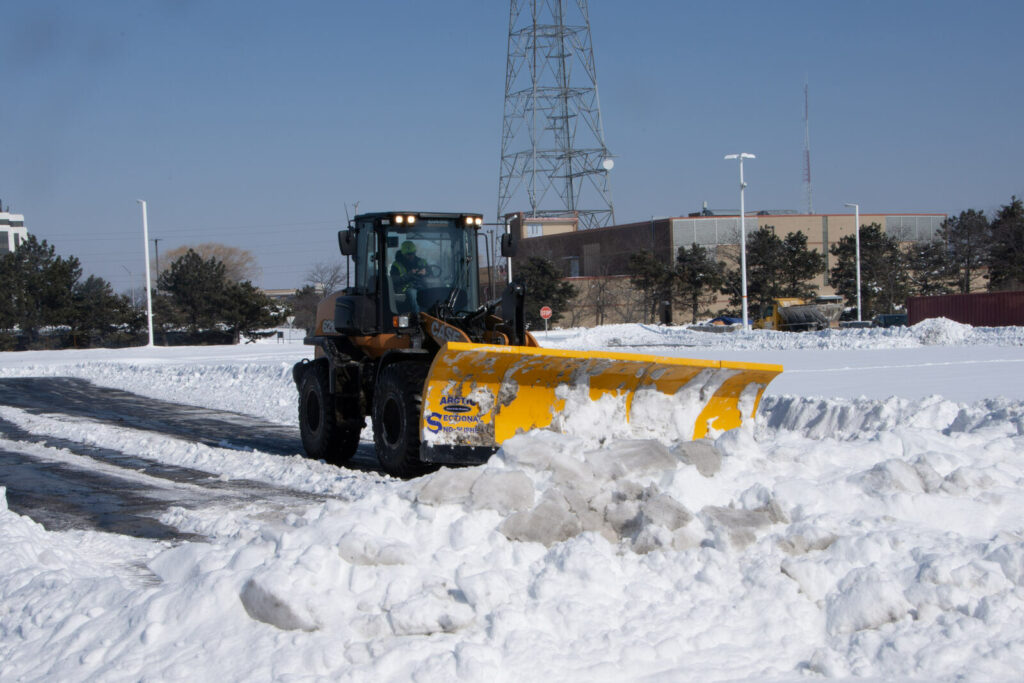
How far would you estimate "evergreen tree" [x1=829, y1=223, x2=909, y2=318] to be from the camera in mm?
58938

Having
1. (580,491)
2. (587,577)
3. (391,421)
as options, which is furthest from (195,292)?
(587,577)

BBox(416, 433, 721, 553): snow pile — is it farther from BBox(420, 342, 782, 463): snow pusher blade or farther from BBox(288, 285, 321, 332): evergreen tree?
BBox(288, 285, 321, 332): evergreen tree

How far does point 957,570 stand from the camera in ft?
14.8

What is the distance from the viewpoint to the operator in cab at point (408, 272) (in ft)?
31.2

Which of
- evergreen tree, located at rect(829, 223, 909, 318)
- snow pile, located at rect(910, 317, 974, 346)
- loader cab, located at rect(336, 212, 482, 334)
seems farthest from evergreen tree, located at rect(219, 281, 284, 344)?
loader cab, located at rect(336, 212, 482, 334)

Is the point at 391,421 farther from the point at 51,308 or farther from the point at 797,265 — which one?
the point at 797,265

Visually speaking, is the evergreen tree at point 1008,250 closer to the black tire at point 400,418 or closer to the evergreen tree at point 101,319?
the evergreen tree at point 101,319

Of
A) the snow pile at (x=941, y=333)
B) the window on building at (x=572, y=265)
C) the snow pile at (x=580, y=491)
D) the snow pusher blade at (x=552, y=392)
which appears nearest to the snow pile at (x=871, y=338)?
the snow pile at (x=941, y=333)

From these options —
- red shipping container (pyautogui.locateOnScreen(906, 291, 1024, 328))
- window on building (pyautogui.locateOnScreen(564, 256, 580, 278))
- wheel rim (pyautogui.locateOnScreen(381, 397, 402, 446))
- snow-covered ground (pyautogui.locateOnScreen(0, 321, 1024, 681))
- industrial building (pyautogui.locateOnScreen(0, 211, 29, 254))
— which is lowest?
snow-covered ground (pyautogui.locateOnScreen(0, 321, 1024, 681))

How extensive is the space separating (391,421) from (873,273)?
5581 centimetres

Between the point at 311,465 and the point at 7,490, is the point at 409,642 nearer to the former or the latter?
the point at 311,465

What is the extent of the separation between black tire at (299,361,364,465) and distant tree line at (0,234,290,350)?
41.0 meters

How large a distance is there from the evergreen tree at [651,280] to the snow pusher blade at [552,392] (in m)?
51.7

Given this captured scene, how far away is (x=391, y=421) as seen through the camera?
8797 millimetres
